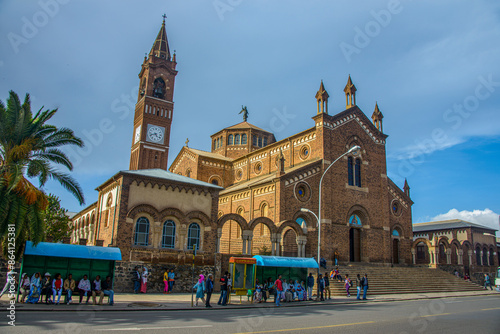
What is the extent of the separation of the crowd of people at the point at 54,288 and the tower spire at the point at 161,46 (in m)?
38.1

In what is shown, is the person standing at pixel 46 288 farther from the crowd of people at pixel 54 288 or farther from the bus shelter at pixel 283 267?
the bus shelter at pixel 283 267

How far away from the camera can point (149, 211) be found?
82.4 feet

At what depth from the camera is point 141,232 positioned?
82.0 feet

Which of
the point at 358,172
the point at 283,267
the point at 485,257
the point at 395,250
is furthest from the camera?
the point at 485,257

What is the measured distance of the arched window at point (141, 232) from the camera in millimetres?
24797

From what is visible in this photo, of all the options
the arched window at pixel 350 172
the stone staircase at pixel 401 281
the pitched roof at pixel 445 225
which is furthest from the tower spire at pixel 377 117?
the pitched roof at pixel 445 225

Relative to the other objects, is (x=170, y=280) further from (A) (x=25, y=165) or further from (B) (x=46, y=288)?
(A) (x=25, y=165)

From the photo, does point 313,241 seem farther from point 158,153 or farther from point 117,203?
point 158,153

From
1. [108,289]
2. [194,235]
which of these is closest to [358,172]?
[194,235]

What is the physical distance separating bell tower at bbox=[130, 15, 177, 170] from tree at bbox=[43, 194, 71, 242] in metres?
9.71

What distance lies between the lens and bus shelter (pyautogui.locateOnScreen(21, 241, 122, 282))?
1805 centimetres

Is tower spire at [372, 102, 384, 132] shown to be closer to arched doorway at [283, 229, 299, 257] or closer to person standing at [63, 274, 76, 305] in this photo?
arched doorway at [283, 229, 299, 257]

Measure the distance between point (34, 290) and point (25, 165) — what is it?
A: 17.6 ft

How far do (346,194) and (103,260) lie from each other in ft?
76.2
